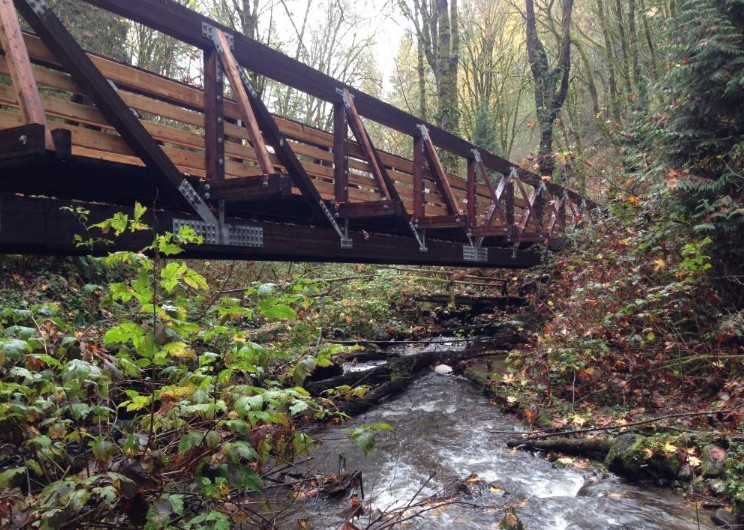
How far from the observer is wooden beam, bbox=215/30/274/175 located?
15.6 feet

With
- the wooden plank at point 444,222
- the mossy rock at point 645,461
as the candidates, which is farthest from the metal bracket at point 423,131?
the mossy rock at point 645,461

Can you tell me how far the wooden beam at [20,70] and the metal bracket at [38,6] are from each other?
7.1 inches

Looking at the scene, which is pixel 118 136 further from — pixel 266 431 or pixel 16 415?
pixel 266 431

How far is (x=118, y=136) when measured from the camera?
4.30 m

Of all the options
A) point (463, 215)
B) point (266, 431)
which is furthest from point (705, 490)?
point (463, 215)

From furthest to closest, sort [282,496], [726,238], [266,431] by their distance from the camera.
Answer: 1. [726,238]
2. [282,496]
3. [266,431]

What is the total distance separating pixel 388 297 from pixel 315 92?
8.06 metres

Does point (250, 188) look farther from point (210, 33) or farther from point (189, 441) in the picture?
point (189, 441)

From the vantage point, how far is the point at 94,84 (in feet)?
12.6

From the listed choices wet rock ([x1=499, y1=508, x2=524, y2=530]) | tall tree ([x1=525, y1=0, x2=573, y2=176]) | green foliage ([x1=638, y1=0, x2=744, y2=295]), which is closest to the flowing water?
wet rock ([x1=499, y1=508, x2=524, y2=530])

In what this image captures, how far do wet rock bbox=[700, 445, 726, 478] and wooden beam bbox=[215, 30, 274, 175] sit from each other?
4653 millimetres

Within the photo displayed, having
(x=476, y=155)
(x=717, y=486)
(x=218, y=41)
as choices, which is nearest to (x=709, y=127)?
(x=476, y=155)

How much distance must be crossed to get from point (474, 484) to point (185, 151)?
14.1 ft

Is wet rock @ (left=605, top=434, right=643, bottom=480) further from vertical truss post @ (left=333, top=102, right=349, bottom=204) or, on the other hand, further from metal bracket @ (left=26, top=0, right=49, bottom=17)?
metal bracket @ (left=26, top=0, right=49, bottom=17)
